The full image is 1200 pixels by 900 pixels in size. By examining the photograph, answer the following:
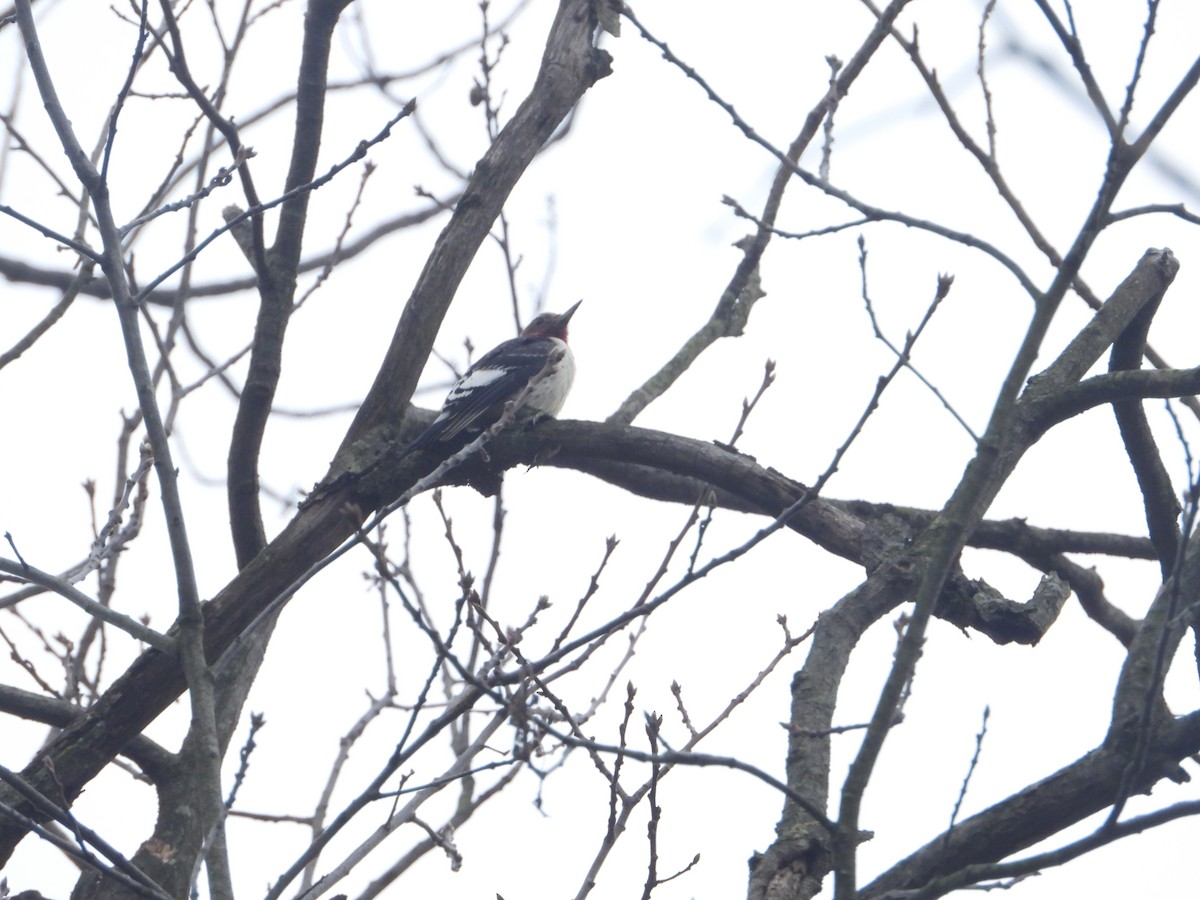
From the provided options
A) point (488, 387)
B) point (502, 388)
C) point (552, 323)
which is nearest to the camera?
point (488, 387)

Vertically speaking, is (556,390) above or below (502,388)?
above

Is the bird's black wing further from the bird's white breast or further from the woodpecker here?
the bird's white breast

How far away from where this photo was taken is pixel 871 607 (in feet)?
11.3

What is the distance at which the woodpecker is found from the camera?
542cm

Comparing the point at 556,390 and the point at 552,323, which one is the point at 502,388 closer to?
the point at 556,390

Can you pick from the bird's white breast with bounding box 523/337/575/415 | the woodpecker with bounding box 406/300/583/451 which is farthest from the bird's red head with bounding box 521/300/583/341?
the bird's white breast with bounding box 523/337/575/415

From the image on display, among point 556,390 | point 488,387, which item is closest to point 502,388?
point 488,387

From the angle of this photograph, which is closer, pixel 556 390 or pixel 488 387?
pixel 488 387

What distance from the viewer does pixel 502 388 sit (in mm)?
6648

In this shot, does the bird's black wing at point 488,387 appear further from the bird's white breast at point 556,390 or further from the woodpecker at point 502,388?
the bird's white breast at point 556,390

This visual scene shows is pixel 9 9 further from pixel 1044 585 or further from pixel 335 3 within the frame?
pixel 1044 585

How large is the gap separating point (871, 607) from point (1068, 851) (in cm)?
145

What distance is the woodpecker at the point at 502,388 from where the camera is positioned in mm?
5422

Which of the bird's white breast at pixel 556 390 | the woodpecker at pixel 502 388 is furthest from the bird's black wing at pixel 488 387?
the bird's white breast at pixel 556 390
